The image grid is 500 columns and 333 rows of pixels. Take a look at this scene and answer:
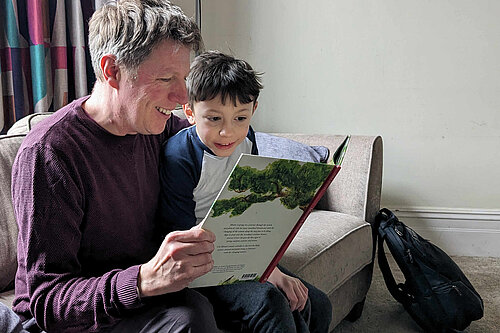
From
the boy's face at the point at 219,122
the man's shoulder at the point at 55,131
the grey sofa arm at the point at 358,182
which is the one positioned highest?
the man's shoulder at the point at 55,131

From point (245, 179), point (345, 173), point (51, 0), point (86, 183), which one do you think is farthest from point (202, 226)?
point (51, 0)

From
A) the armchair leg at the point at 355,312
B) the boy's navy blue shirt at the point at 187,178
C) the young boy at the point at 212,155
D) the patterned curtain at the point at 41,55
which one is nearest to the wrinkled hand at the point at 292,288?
the young boy at the point at 212,155

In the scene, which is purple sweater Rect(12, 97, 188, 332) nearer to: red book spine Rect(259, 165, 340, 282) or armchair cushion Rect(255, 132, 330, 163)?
red book spine Rect(259, 165, 340, 282)

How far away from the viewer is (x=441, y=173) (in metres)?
2.91

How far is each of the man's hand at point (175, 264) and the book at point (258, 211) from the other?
4 cm

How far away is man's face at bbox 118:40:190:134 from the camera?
1.18 meters

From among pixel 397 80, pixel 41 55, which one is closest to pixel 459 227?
pixel 397 80

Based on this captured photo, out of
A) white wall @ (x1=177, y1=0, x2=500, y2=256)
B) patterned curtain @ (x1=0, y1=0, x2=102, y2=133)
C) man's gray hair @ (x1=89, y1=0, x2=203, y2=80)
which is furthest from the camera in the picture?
white wall @ (x1=177, y1=0, x2=500, y2=256)

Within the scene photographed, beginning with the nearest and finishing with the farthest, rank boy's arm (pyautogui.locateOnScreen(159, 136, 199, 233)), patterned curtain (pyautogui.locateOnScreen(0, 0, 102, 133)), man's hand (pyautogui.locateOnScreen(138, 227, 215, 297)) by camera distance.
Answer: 1. man's hand (pyautogui.locateOnScreen(138, 227, 215, 297))
2. boy's arm (pyautogui.locateOnScreen(159, 136, 199, 233))
3. patterned curtain (pyautogui.locateOnScreen(0, 0, 102, 133))

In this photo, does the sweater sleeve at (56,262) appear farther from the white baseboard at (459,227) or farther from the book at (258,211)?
the white baseboard at (459,227)

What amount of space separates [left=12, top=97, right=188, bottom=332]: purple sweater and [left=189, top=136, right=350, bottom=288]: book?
0.18m

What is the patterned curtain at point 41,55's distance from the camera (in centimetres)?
204

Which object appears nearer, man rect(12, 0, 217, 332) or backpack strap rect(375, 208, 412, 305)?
man rect(12, 0, 217, 332)

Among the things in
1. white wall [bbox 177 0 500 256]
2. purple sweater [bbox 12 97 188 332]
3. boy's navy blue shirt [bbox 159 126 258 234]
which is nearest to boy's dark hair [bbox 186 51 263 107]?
boy's navy blue shirt [bbox 159 126 258 234]
